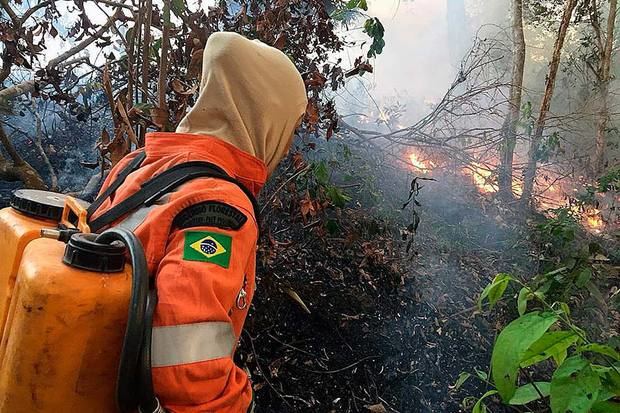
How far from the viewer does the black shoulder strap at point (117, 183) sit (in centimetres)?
134

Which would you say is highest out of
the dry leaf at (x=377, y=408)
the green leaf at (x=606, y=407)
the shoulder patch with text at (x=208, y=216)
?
the shoulder patch with text at (x=208, y=216)

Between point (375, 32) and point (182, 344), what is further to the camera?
point (375, 32)

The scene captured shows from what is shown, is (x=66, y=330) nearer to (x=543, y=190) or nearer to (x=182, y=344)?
(x=182, y=344)

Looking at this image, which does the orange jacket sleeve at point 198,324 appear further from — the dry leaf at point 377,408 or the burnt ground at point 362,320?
the dry leaf at point 377,408

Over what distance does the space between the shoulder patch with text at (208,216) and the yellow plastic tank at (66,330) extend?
0.52ft

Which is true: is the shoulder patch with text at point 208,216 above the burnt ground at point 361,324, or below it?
above

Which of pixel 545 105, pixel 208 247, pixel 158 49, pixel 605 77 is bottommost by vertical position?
pixel 208 247

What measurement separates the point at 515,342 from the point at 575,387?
20cm

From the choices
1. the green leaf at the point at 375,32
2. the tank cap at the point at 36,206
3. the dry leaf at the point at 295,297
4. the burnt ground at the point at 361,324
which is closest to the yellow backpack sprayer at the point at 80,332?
the tank cap at the point at 36,206

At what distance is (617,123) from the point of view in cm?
1195

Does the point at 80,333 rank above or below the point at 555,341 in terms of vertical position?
below

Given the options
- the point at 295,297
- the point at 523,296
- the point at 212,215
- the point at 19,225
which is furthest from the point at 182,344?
the point at 295,297

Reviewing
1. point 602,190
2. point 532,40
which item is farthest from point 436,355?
point 532,40

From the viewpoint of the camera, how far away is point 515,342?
0.91 metres
